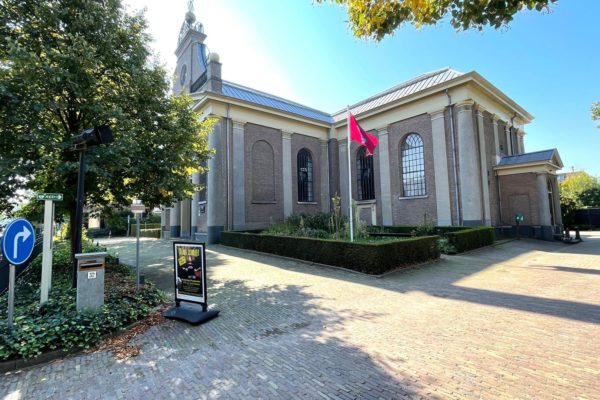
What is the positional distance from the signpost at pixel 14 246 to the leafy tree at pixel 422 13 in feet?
20.5

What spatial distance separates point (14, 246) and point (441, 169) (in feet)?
65.2

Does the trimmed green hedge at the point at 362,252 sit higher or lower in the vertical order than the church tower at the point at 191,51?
lower

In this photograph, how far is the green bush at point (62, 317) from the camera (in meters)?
4.29

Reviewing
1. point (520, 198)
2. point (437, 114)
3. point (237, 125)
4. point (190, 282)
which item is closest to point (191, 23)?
point (237, 125)

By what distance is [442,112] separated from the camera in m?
19.2

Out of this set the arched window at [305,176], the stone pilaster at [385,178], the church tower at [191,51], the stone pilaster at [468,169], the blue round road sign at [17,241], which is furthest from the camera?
the church tower at [191,51]

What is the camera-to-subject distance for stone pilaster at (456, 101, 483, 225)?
57.9 feet

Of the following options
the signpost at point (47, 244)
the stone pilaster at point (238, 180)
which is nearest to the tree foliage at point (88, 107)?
the signpost at point (47, 244)

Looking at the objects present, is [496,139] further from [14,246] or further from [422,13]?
[14,246]

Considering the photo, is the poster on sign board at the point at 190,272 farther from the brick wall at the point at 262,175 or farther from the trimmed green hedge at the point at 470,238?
the brick wall at the point at 262,175

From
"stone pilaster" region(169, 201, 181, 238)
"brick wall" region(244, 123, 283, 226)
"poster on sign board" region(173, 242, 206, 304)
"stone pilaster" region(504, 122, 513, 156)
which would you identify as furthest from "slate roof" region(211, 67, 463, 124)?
"poster on sign board" region(173, 242, 206, 304)

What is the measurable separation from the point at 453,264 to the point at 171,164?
34.2 feet

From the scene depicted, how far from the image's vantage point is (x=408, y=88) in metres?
22.9

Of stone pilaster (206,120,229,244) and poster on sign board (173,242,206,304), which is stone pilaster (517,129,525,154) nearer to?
stone pilaster (206,120,229,244)
